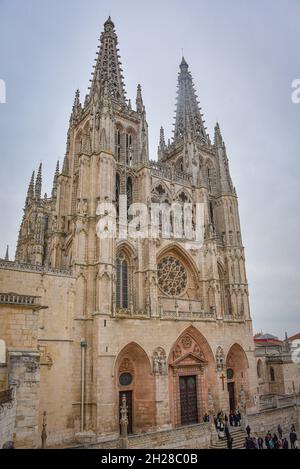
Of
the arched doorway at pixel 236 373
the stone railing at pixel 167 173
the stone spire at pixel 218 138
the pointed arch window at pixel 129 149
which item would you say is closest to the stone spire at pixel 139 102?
the pointed arch window at pixel 129 149

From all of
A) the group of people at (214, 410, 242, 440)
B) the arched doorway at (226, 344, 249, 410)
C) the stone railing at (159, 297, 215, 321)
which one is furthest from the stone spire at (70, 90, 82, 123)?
the group of people at (214, 410, 242, 440)

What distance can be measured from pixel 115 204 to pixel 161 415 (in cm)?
1301

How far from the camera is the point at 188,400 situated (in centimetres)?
2203

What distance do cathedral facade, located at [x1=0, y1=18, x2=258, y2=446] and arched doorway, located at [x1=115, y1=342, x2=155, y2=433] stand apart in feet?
0.23

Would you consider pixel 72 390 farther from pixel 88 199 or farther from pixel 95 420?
pixel 88 199

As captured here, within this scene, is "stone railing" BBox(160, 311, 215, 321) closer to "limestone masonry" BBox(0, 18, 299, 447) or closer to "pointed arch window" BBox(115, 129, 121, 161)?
"limestone masonry" BBox(0, 18, 299, 447)

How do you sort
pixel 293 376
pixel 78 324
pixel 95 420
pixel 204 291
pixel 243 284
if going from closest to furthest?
pixel 95 420 → pixel 78 324 → pixel 204 291 → pixel 243 284 → pixel 293 376

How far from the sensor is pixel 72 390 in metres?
17.5

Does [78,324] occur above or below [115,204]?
below

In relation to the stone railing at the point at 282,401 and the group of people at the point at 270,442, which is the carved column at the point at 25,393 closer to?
the group of people at the point at 270,442

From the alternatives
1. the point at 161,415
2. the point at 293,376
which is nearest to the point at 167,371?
the point at 161,415

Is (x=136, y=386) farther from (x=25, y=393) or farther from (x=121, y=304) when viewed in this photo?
(x=25, y=393)

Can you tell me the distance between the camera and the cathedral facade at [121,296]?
1722 centimetres

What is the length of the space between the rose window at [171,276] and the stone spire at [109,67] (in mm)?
13358
